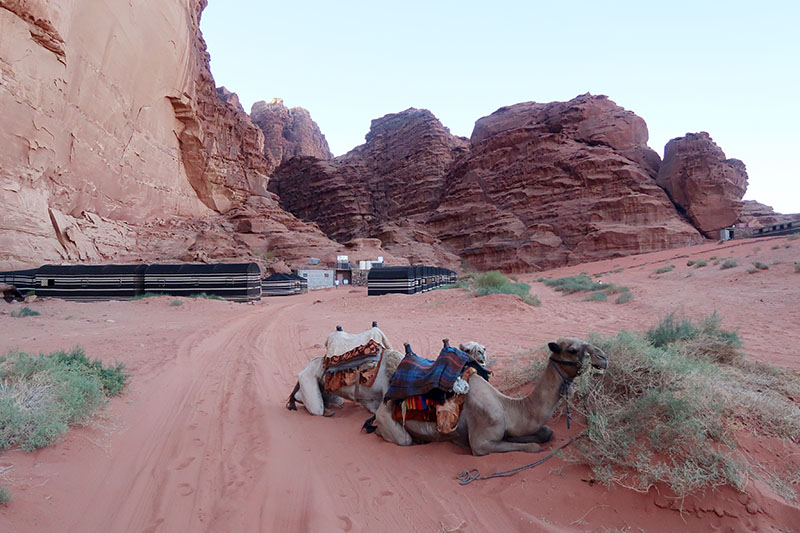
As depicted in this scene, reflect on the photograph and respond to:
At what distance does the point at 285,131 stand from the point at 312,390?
118414mm

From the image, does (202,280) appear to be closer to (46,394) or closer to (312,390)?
(46,394)

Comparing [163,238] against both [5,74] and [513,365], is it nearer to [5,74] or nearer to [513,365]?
[5,74]

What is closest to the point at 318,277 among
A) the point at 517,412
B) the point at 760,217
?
the point at 517,412

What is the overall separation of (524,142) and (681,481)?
61774 mm

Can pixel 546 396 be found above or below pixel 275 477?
above

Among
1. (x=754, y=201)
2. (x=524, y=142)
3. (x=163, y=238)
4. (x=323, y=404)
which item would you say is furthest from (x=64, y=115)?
(x=754, y=201)

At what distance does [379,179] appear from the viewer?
258ft

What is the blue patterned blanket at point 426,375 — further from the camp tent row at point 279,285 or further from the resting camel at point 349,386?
the camp tent row at point 279,285

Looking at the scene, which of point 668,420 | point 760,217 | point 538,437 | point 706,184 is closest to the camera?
point 668,420

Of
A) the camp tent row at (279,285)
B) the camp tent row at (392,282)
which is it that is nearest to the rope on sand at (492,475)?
the camp tent row at (392,282)

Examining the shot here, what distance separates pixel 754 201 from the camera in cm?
5138

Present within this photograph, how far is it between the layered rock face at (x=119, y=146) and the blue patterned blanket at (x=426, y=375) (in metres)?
26.4

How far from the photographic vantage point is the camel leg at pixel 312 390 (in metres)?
4.54

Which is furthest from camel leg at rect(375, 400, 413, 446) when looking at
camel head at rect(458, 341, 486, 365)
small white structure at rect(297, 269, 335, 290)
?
small white structure at rect(297, 269, 335, 290)
